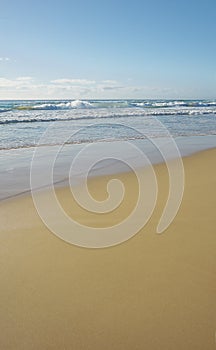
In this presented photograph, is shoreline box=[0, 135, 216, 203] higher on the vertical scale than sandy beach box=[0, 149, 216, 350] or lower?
higher

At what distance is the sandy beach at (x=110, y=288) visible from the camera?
2.06 meters

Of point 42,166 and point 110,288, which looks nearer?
point 110,288

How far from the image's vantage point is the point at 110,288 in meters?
2.52

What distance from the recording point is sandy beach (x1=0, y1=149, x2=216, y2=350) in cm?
206

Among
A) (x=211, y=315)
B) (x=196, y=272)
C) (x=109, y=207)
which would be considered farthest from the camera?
(x=109, y=207)

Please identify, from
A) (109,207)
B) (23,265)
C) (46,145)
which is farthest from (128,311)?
(46,145)

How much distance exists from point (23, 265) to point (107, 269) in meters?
0.74

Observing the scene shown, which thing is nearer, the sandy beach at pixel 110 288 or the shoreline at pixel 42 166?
the sandy beach at pixel 110 288

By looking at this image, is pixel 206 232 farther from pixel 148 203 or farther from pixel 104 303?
pixel 104 303

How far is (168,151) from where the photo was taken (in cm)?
948

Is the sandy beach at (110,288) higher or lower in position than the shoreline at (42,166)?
lower

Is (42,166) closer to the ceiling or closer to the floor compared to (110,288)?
closer to the ceiling

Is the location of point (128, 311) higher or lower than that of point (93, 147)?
lower

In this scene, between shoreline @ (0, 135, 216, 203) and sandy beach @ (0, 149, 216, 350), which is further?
shoreline @ (0, 135, 216, 203)
